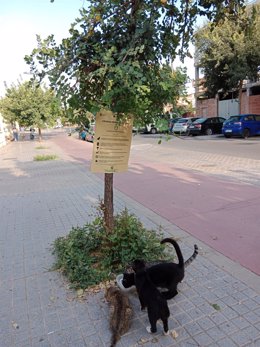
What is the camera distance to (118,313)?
2572mm

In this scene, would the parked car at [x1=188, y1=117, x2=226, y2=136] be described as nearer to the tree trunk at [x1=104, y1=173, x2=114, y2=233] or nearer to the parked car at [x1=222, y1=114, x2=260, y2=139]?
the parked car at [x1=222, y1=114, x2=260, y2=139]

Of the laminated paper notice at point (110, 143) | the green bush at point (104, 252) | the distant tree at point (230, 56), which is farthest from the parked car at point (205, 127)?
the laminated paper notice at point (110, 143)

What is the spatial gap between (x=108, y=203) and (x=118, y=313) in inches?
49.2

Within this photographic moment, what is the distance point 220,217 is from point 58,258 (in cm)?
271

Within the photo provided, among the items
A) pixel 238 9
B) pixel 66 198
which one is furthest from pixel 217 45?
pixel 238 9

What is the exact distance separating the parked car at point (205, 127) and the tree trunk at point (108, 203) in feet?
74.9

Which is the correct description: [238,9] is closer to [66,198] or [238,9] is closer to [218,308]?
[218,308]

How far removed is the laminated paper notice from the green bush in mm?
756

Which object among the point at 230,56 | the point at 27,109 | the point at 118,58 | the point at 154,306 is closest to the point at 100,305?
the point at 154,306

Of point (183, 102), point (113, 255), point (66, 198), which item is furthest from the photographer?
point (66, 198)

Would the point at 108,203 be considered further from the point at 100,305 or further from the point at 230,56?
the point at 230,56

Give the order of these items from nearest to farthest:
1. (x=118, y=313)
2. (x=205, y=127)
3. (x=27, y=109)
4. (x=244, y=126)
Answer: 1. (x=118, y=313)
2. (x=244, y=126)
3. (x=27, y=109)
4. (x=205, y=127)

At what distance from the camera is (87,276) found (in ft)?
10.5

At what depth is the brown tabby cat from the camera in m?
2.46
